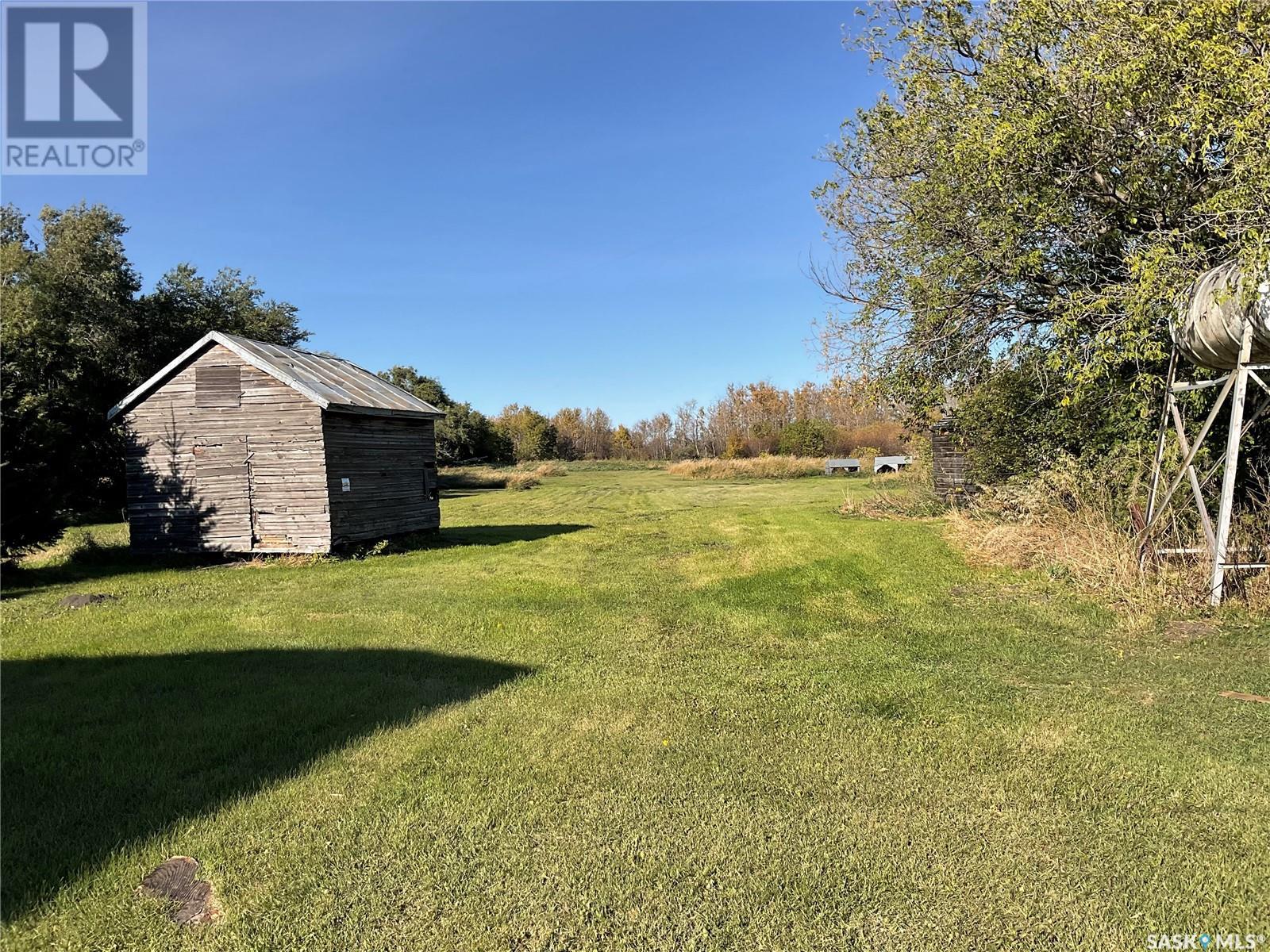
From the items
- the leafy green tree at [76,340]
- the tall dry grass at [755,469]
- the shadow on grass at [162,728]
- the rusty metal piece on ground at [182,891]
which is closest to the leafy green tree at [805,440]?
the tall dry grass at [755,469]

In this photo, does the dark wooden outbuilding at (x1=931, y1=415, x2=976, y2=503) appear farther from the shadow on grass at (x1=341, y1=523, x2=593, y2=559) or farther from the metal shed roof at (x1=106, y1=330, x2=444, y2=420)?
the metal shed roof at (x1=106, y1=330, x2=444, y2=420)

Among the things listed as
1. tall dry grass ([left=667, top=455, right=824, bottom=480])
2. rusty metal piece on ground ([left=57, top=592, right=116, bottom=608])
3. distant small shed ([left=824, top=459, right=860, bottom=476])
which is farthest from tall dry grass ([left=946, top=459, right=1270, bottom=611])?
distant small shed ([left=824, top=459, right=860, bottom=476])

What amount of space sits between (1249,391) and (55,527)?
1835cm

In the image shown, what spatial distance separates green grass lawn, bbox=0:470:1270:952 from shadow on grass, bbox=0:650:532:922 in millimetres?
29

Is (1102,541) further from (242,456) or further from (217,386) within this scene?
(217,386)

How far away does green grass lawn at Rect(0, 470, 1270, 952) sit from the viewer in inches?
119

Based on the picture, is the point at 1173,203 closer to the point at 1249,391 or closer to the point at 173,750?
the point at 1249,391

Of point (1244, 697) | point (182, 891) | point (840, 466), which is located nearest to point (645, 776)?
point (182, 891)

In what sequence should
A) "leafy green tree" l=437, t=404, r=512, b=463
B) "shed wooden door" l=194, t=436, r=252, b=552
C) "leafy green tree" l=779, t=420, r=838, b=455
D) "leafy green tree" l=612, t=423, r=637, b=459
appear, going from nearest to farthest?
1. "shed wooden door" l=194, t=436, r=252, b=552
2. "leafy green tree" l=437, t=404, r=512, b=463
3. "leafy green tree" l=779, t=420, r=838, b=455
4. "leafy green tree" l=612, t=423, r=637, b=459

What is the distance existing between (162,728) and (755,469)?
4255cm

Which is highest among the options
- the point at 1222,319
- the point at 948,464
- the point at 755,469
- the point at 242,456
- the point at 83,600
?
the point at 1222,319

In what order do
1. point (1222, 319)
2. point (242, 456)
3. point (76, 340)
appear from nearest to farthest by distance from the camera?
point (1222, 319)
point (242, 456)
point (76, 340)

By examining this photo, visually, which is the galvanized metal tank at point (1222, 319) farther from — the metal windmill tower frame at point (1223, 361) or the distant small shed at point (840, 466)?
the distant small shed at point (840, 466)

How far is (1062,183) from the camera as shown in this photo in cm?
991
